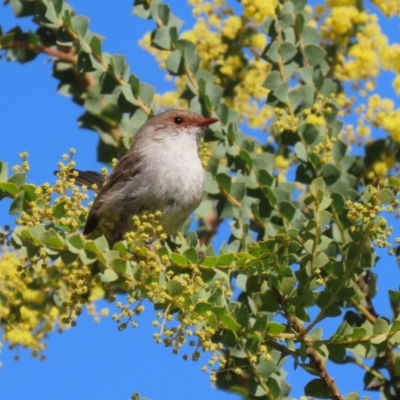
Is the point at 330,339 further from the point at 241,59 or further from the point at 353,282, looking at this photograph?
the point at 241,59

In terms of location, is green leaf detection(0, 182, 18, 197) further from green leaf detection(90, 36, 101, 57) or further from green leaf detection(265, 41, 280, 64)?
green leaf detection(265, 41, 280, 64)

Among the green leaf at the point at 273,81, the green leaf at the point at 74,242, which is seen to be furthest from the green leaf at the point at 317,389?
the green leaf at the point at 273,81

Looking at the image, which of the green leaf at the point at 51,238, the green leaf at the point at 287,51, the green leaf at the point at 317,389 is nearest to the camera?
the green leaf at the point at 51,238

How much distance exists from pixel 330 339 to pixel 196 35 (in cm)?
209

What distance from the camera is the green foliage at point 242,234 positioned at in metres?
2.44

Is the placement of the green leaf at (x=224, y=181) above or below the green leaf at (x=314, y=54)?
below

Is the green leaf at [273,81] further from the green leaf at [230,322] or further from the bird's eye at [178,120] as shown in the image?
the green leaf at [230,322]

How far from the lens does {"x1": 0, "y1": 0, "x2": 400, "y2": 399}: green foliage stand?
2.44 m

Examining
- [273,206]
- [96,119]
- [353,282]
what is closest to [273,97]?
[273,206]

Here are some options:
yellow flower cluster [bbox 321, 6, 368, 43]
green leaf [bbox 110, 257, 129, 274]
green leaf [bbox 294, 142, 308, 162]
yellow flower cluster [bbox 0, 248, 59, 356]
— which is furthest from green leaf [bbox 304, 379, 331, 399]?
yellow flower cluster [bbox 321, 6, 368, 43]

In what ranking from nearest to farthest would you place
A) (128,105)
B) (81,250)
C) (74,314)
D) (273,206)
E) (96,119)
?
(81,250), (74,314), (273,206), (128,105), (96,119)

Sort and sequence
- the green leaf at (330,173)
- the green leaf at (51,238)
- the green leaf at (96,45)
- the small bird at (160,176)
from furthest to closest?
the small bird at (160,176) < the green leaf at (96,45) < the green leaf at (330,173) < the green leaf at (51,238)

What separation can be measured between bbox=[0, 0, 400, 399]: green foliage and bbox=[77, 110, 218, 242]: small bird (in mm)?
195

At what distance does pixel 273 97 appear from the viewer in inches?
142
